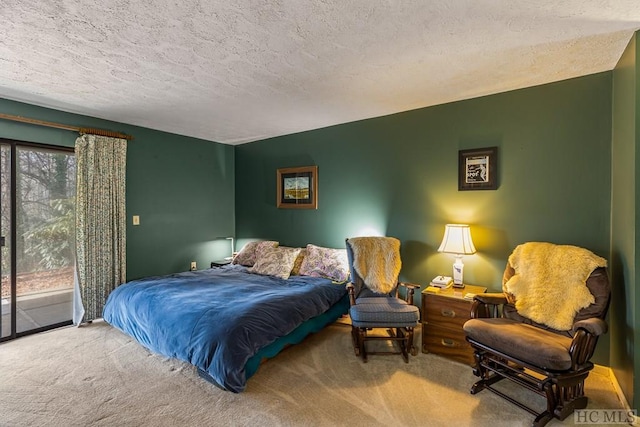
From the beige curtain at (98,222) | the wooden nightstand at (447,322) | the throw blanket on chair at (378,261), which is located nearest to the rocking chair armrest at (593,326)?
the wooden nightstand at (447,322)

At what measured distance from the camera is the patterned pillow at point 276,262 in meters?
3.83

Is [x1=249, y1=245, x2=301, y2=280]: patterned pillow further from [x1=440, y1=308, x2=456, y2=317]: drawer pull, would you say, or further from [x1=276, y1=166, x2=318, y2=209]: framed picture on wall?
[x1=440, y1=308, x2=456, y2=317]: drawer pull

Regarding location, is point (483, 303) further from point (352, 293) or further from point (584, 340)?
point (352, 293)

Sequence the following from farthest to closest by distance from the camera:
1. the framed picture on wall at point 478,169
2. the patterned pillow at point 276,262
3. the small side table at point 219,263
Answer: the small side table at point 219,263, the patterned pillow at point 276,262, the framed picture on wall at point 478,169

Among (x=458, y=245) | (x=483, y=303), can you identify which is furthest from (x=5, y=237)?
(x=483, y=303)

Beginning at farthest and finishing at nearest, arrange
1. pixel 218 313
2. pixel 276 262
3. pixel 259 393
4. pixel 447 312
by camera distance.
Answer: pixel 276 262
pixel 447 312
pixel 218 313
pixel 259 393

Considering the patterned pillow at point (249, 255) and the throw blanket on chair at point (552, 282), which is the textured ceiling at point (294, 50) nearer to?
the throw blanket on chair at point (552, 282)

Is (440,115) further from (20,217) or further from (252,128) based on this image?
(20,217)

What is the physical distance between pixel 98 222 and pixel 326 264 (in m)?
2.77

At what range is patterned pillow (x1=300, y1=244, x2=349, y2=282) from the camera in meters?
3.70

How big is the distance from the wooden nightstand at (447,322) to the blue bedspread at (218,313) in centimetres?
99

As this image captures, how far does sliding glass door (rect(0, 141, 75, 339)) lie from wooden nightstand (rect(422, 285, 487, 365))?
4024 millimetres

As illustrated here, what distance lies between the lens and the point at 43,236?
3453mm

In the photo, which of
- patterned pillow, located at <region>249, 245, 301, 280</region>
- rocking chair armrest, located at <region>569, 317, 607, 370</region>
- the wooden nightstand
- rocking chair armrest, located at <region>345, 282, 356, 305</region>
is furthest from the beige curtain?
rocking chair armrest, located at <region>569, 317, 607, 370</region>
